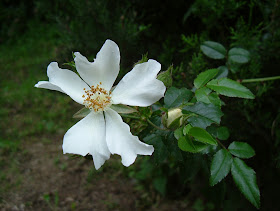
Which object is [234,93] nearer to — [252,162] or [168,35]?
[252,162]

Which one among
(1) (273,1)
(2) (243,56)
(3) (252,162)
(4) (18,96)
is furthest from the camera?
(4) (18,96)

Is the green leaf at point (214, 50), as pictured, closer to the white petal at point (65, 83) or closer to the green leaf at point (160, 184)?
the white petal at point (65, 83)

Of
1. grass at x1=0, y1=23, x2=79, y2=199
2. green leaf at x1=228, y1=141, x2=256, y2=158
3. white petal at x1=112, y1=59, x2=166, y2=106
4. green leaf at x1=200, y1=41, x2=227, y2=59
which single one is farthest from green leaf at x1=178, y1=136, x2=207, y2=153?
grass at x1=0, y1=23, x2=79, y2=199

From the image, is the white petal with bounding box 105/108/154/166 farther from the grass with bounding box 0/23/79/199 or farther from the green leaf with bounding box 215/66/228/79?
the grass with bounding box 0/23/79/199

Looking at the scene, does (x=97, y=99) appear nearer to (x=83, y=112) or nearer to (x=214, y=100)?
(x=83, y=112)

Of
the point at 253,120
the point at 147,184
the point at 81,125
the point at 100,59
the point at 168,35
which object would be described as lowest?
the point at 147,184

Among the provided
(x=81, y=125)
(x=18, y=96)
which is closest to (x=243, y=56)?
(x=81, y=125)

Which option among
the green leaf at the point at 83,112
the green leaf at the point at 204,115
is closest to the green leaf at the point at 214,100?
the green leaf at the point at 204,115
